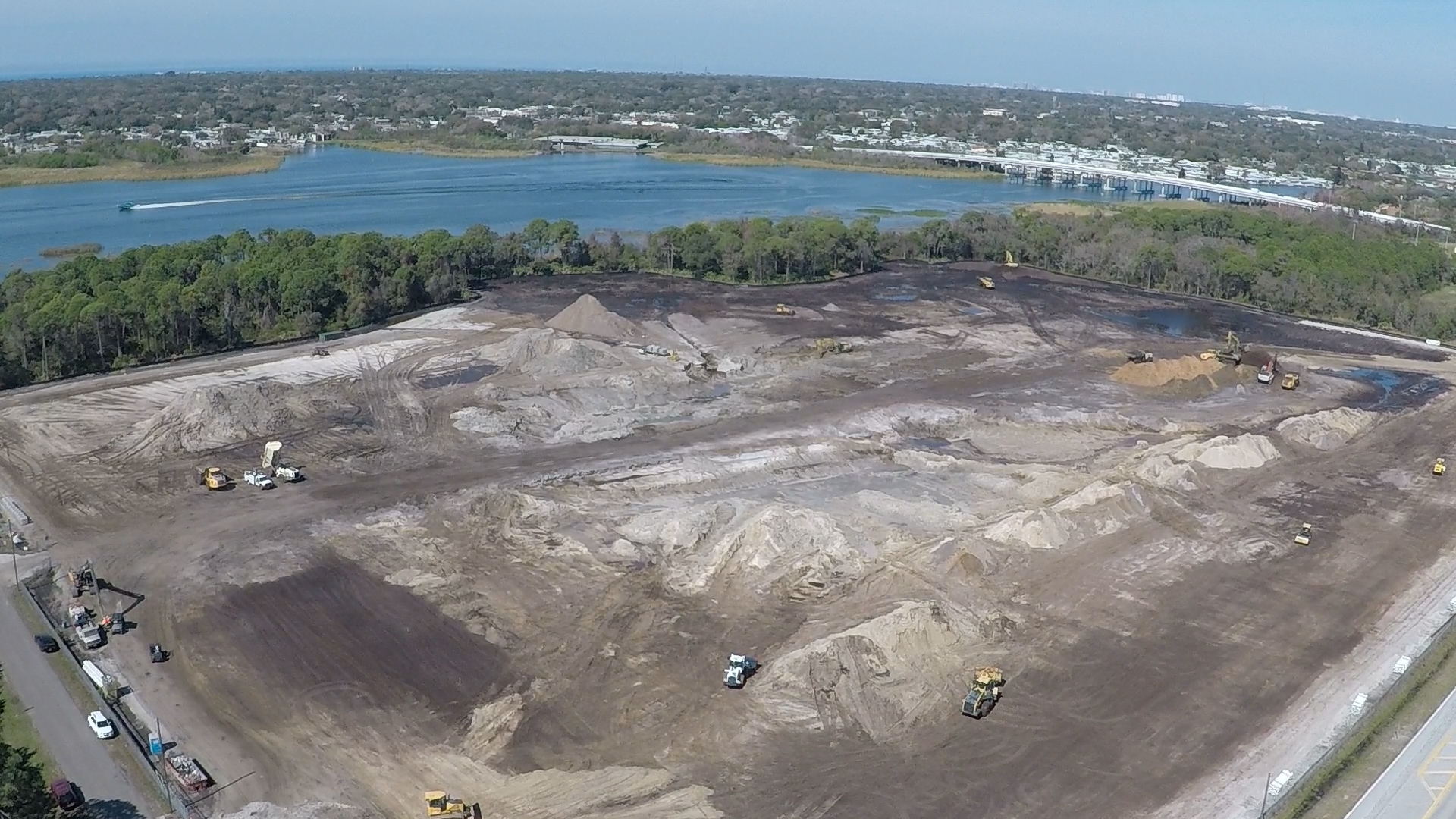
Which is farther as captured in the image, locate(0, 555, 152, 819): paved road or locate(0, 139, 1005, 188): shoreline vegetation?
locate(0, 139, 1005, 188): shoreline vegetation

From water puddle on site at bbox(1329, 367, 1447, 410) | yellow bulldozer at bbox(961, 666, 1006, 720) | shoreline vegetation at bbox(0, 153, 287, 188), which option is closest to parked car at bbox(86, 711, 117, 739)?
yellow bulldozer at bbox(961, 666, 1006, 720)

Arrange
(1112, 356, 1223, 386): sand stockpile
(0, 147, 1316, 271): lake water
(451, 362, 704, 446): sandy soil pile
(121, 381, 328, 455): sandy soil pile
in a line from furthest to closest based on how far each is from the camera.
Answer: (0, 147, 1316, 271): lake water
(1112, 356, 1223, 386): sand stockpile
(451, 362, 704, 446): sandy soil pile
(121, 381, 328, 455): sandy soil pile

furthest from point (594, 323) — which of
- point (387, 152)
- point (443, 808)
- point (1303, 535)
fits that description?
point (387, 152)

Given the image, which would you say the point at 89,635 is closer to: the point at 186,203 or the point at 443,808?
the point at 443,808

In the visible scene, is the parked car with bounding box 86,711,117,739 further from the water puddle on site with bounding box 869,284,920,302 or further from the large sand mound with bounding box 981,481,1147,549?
the water puddle on site with bounding box 869,284,920,302

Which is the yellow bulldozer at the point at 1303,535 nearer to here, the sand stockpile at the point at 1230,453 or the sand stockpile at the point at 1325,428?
the sand stockpile at the point at 1230,453

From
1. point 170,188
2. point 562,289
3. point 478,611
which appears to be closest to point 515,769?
point 478,611

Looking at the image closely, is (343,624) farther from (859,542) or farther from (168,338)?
(168,338)
